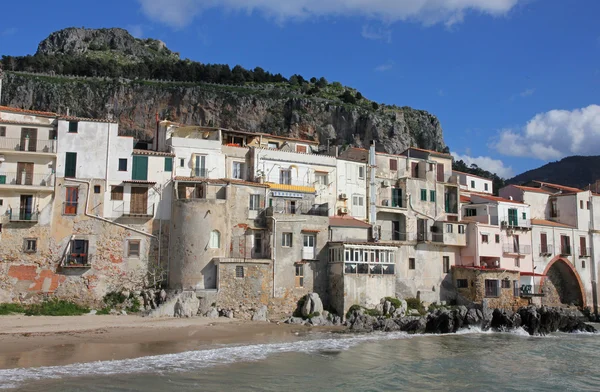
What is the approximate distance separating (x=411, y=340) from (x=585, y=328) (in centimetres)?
2001

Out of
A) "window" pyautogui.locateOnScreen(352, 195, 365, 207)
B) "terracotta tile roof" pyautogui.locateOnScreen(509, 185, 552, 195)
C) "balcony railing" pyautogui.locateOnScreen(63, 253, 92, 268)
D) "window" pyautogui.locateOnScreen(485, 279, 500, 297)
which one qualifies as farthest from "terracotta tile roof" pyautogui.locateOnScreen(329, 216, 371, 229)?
"terracotta tile roof" pyautogui.locateOnScreen(509, 185, 552, 195)

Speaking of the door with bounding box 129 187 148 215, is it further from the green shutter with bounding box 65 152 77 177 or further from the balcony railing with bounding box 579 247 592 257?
the balcony railing with bounding box 579 247 592 257

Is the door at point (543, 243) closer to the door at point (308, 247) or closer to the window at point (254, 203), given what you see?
the door at point (308, 247)

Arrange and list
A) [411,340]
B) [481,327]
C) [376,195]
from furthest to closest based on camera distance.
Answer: [376,195] → [481,327] → [411,340]

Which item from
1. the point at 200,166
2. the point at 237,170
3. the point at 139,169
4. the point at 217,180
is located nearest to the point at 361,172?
the point at 237,170

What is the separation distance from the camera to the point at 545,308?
46281mm

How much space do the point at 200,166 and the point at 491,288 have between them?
25890 mm

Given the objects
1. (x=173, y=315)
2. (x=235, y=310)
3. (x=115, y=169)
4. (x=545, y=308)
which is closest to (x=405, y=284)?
(x=545, y=308)

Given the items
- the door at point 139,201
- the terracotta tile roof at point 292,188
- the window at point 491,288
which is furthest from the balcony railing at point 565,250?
the door at point 139,201

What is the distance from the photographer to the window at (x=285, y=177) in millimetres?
47938

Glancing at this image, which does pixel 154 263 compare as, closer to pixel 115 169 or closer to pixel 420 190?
pixel 115 169

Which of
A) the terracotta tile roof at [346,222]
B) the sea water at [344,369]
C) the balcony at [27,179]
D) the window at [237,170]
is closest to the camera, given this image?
the sea water at [344,369]

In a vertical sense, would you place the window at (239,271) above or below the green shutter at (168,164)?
below

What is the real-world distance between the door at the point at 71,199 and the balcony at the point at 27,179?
1.17m
